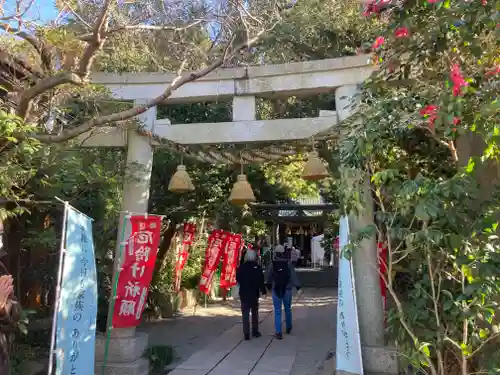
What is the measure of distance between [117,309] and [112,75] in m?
3.61

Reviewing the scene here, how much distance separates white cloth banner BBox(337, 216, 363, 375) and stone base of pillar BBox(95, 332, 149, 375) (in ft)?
9.51

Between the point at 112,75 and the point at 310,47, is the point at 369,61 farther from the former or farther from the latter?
the point at 310,47

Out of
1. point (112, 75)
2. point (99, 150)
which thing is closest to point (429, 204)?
point (112, 75)

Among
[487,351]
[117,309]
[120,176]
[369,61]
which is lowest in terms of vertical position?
[487,351]

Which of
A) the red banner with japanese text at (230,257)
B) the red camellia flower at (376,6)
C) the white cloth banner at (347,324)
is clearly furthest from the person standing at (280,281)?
the red camellia flower at (376,6)

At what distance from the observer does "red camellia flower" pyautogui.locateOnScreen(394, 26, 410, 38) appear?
4.49 m

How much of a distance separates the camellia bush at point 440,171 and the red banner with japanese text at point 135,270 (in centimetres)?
295

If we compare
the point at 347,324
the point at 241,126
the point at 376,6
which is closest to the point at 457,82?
the point at 376,6

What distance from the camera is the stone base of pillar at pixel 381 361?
5742 mm

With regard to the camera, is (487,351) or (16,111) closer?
(487,351)

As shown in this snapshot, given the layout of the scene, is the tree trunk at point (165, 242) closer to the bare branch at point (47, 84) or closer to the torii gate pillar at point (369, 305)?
the torii gate pillar at point (369, 305)

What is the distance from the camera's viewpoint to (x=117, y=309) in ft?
19.6

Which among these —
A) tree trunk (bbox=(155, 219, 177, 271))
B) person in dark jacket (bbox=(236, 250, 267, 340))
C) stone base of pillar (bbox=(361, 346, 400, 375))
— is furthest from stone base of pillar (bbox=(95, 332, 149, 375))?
tree trunk (bbox=(155, 219, 177, 271))

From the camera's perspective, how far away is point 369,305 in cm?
602
